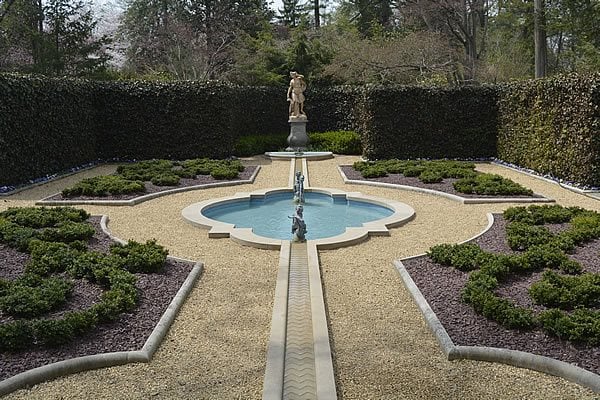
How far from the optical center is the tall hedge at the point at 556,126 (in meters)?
12.9

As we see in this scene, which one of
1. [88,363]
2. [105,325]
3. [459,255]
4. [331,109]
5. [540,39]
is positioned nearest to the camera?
[88,363]

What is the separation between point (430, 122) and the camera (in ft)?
65.7

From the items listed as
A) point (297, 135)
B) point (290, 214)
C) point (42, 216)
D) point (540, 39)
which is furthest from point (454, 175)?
point (540, 39)

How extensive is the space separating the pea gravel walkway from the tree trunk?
16.6m

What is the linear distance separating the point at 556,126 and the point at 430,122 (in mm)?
5935

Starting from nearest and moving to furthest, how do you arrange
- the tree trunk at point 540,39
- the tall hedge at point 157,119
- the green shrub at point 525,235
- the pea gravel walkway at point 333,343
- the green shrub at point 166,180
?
the pea gravel walkway at point 333,343
the green shrub at point 525,235
the green shrub at point 166,180
the tall hedge at point 157,119
the tree trunk at point 540,39

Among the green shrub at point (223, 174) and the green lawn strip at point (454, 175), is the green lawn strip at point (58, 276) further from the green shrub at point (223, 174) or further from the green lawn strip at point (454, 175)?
the green lawn strip at point (454, 175)

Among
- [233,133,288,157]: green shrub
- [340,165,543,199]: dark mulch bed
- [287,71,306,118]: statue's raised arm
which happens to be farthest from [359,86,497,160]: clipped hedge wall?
[233,133,288,157]: green shrub

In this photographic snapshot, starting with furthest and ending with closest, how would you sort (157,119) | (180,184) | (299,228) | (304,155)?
(304,155), (157,119), (180,184), (299,228)

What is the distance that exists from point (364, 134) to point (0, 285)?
53.0 ft

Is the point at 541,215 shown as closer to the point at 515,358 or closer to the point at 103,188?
the point at 515,358

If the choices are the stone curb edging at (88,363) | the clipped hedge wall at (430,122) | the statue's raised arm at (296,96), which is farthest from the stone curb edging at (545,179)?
the stone curb edging at (88,363)

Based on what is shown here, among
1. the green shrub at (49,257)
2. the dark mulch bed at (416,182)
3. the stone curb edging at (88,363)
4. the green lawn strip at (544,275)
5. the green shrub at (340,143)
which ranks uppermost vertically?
the green shrub at (340,143)

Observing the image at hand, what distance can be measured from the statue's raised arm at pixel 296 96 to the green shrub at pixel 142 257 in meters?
16.1
